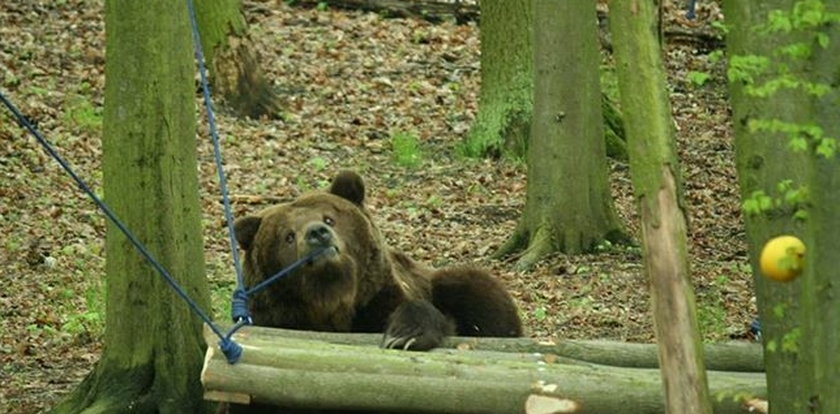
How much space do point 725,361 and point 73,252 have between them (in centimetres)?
729

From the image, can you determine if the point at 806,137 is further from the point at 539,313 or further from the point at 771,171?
the point at 539,313

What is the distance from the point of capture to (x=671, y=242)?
5.43 meters

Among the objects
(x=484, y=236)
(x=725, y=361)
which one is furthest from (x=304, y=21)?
(x=725, y=361)

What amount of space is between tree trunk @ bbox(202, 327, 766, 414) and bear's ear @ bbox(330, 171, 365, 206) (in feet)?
5.03

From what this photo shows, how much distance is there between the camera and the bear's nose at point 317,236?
8.17 m

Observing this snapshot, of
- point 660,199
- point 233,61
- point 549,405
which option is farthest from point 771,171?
point 233,61

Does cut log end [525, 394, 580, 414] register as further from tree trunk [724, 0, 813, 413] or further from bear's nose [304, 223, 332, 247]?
tree trunk [724, 0, 813, 413]

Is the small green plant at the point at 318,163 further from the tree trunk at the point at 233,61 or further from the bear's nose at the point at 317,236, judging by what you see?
the bear's nose at the point at 317,236

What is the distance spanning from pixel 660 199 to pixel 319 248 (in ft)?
10.2

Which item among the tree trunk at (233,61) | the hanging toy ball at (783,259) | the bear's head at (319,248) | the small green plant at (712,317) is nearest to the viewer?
the hanging toy ball at (783,259)

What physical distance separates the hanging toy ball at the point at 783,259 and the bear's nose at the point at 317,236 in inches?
146

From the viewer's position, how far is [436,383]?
7.19 m

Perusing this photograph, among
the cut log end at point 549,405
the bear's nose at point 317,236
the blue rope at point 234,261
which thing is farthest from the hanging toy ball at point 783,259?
the bear's nose at point 317,236

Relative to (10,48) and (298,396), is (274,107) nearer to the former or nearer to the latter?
(10,48)
